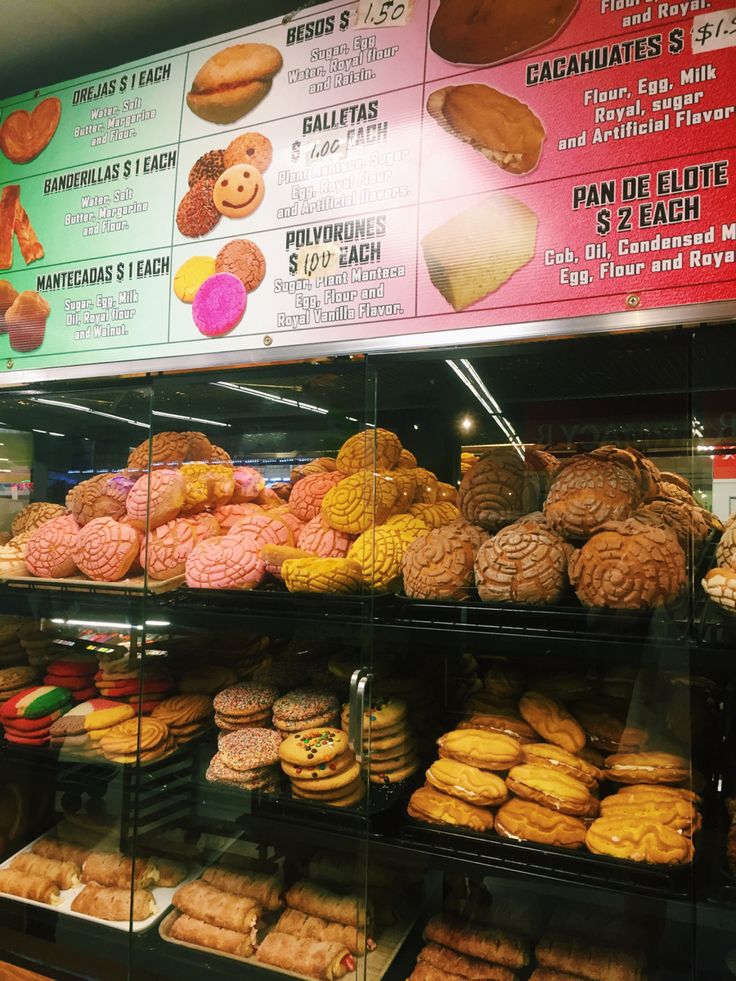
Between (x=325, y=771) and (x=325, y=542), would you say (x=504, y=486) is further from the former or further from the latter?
(x=325, y=771)

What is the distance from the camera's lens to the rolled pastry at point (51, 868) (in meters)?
2.11

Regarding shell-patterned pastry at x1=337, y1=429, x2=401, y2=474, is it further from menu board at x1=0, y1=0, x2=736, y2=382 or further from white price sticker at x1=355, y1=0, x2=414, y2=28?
white price sticker at x1=355, y1=0, x2=414, y2=28

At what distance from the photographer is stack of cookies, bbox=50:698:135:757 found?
83.6 inches

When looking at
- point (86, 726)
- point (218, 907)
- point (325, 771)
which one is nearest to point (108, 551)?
point (86, 726)

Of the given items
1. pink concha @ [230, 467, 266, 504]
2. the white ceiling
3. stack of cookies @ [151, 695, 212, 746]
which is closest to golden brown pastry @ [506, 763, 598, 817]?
stack of cookies @ [151, 695, 212, 746]

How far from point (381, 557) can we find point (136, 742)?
0.97 metres

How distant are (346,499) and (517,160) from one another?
2.97 feet

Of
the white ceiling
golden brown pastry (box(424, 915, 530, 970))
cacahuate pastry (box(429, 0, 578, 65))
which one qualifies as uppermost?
the white ceiling

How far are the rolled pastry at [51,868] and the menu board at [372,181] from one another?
1.56 meters

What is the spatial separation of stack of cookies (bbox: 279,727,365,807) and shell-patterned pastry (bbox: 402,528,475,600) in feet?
1.49

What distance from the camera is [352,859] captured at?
5.74 feet

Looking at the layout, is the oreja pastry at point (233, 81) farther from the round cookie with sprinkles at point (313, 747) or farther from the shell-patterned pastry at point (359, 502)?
the round cookie with sprinkles at point (313, 747)

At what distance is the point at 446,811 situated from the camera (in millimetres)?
1563

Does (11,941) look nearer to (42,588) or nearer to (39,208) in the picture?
(42,588)
